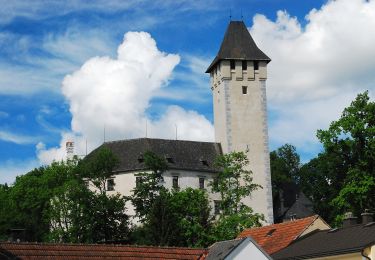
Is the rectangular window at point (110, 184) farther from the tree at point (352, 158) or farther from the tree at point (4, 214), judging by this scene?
the tree at point (352, 158)

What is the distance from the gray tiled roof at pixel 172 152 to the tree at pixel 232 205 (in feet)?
36.3

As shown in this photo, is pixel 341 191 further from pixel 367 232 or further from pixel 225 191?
pixel 367 232

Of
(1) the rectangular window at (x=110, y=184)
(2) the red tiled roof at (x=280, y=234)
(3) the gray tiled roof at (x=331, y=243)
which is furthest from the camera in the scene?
(1) the rectangular window at (x=110, y=184)

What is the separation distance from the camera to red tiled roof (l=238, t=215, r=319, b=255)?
4294 cm

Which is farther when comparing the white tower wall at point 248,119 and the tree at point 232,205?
the white tower wall at point 248,119

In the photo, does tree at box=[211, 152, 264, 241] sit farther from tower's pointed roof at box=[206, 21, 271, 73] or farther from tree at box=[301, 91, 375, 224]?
tower's pointed roof at box=[206, 21, 271, 73]

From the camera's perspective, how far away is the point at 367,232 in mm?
37125

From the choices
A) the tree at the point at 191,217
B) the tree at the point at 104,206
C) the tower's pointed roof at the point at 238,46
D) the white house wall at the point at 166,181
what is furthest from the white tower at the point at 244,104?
the tree at the point at 104,206

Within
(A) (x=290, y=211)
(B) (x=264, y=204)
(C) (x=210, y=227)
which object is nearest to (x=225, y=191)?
(C) (x=210, y=227)

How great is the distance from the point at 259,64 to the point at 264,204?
1400 centimetres

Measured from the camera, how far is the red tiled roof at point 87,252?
30.8 meters

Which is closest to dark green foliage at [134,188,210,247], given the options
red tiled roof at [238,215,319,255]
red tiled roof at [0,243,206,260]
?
red tiled roof at [238,215,319,255]

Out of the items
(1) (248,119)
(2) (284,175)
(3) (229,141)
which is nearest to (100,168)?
(3) (229,141)

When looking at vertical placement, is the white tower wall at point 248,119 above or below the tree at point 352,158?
above
